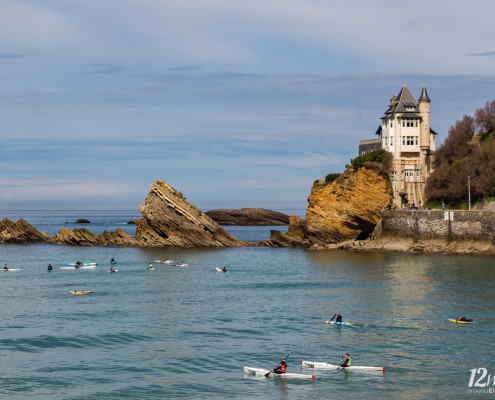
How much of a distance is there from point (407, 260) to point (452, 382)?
200ft

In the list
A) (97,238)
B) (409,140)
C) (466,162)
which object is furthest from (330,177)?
(97,238)

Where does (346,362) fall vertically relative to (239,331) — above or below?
below

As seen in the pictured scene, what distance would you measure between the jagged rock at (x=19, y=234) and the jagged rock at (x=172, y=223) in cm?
3370

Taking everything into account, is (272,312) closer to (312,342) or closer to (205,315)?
(205,315)

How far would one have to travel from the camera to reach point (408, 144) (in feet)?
413

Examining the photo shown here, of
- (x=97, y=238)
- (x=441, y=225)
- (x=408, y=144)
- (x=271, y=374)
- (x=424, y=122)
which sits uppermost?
(x=424, y=122)

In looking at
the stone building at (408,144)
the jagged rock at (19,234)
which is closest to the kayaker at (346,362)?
the stone building at (408,144)

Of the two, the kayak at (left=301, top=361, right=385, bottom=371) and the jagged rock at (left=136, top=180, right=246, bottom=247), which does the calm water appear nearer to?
the kayak at (left=301, top=361, right=385, bottom=371)

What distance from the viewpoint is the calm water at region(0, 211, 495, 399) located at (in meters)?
37.9

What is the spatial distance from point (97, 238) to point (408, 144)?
64451mm

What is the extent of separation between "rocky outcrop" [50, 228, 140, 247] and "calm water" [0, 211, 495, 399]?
4207 cm

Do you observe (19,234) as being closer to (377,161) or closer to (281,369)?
(377,161)

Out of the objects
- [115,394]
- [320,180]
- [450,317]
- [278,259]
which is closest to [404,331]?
[450,317]

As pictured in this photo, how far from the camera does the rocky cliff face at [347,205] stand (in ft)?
389
